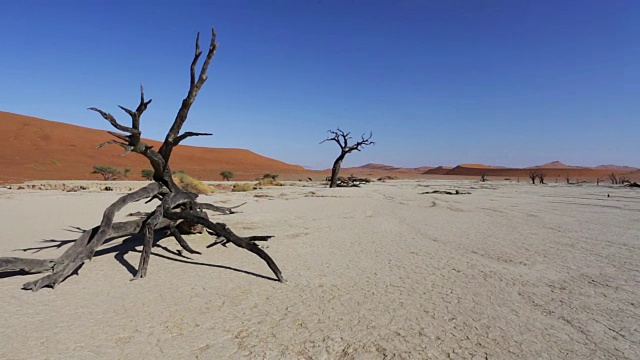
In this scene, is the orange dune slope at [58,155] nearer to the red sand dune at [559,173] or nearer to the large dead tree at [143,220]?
the large dead tree at [143,220]

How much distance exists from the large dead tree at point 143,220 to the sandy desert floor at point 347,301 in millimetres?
229

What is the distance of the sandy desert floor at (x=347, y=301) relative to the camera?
7.19ft

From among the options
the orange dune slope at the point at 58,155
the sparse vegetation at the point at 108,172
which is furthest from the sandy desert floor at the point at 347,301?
the orange dune slope at the point at 58,155

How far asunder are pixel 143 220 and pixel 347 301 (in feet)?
9.94

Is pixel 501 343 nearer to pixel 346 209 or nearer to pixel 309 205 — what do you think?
pixel 346 209

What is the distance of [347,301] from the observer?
296cm

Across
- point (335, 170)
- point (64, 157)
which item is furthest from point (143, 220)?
point (64, 157)

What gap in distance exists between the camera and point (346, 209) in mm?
9055

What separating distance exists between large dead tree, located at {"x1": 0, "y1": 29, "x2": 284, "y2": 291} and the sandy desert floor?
23 cm

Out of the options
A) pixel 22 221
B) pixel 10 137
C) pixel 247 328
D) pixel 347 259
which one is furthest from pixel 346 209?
pixel 10 137

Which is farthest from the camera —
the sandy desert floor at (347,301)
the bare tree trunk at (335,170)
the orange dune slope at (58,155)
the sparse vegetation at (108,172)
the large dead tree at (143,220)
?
the orange dune slope at (58,155)

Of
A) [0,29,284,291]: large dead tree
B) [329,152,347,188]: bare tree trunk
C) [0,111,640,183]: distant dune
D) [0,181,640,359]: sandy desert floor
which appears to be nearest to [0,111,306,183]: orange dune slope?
[0,111,640,183]: distant dune

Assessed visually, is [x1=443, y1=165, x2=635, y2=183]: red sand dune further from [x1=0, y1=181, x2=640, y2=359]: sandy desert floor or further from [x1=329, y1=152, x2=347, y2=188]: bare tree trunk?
[x1=0, y1=181, x2=640, y2=359]: sandy desert floor

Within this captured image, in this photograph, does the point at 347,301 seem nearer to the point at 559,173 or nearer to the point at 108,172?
the point at 108,172
